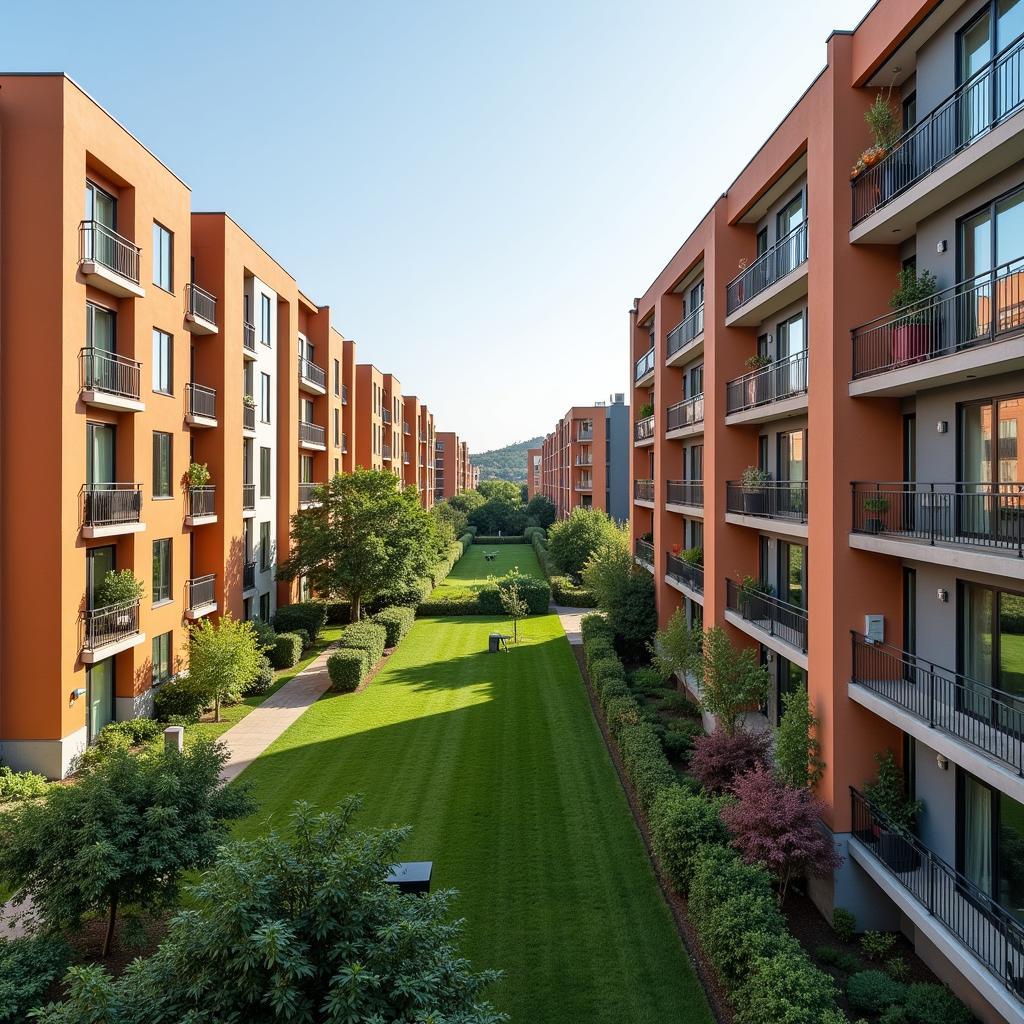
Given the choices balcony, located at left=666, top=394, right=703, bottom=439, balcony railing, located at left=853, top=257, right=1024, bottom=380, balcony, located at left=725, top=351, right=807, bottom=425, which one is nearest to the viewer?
balcony railing, located at left=853, top=257, right=1024, bottom=380

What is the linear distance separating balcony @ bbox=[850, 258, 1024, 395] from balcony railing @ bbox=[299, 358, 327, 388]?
94.7ft

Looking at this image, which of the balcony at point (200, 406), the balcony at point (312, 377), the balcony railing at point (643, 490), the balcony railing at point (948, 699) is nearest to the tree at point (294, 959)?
the balcony railing at point (948, 699)

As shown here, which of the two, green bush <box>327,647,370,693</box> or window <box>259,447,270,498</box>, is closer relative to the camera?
green bush <box>327,647,370,693</box>

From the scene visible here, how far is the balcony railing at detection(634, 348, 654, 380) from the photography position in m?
30.2

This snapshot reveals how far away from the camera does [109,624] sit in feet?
60.7

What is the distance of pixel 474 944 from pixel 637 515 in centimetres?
2467

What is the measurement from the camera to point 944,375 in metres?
10.2

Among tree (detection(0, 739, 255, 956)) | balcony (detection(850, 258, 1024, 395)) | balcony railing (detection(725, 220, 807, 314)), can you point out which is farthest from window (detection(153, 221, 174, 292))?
balcony (detection(850, 258, 1024, 395))

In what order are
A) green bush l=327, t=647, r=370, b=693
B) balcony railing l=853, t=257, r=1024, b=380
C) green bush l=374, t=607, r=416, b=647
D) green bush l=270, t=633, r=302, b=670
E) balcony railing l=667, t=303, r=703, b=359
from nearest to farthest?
1. balcony railing l=853, t=257, r=1024, b=380
2. balcony railing l=667, t=303, r=703, b=359
3. green bush l=327, t=647, r=370, b=693
4. green bush l=270, t=633, r=302, b=670
5. green bush l=374, t=607, r=416, b=647

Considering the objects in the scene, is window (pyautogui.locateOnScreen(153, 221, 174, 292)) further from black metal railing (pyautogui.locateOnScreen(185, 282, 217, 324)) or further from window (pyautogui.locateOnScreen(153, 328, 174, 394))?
window (pyautogui.locateOnScreen(153, 328, 174, 394))

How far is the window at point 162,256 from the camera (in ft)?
70.1

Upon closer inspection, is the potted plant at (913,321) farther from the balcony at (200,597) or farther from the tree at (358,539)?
the tree at (358,539)

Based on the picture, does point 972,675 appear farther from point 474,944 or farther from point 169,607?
point 169,607

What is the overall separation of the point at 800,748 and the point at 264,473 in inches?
982
